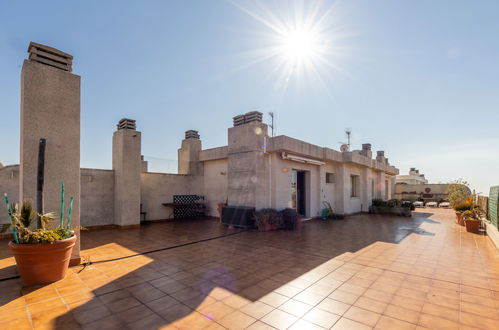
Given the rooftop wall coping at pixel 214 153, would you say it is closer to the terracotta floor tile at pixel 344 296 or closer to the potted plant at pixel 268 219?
the potted plant at pixel 268 219

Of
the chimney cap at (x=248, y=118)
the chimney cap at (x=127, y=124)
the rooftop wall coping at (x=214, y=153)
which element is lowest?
the rooftop wall coping at (x=214, y=153)

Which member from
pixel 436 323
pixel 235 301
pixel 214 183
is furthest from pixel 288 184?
pixel 436 323

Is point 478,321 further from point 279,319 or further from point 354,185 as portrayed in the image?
point 354,185

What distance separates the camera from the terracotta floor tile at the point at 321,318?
2457mm

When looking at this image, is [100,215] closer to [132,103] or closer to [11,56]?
Result: [132,103]

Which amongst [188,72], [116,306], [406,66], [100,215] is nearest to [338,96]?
[406,66]

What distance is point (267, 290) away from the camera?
10.8ft

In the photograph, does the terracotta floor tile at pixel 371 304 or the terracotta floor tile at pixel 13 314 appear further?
the terracotta floor tile at pixel 371 304

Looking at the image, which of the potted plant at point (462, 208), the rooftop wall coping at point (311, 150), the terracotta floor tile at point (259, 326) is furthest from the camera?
the potted plant at point (462, 208)

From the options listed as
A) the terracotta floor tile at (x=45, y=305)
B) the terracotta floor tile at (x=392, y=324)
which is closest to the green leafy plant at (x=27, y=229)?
the terracotta floor tile at (x=45, y=305)

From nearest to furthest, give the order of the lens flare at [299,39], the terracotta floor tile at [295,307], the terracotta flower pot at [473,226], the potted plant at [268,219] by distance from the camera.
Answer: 1. the terracotta floor tile at [295,307]
2. the lens flare at [299,39]
3. the terracotta flower pot at [473,226]
4. the potted plant at [268,219]

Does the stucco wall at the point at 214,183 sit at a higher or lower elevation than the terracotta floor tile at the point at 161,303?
higher

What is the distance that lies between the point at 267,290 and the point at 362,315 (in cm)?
123

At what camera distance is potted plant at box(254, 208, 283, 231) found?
7996 millimetres
